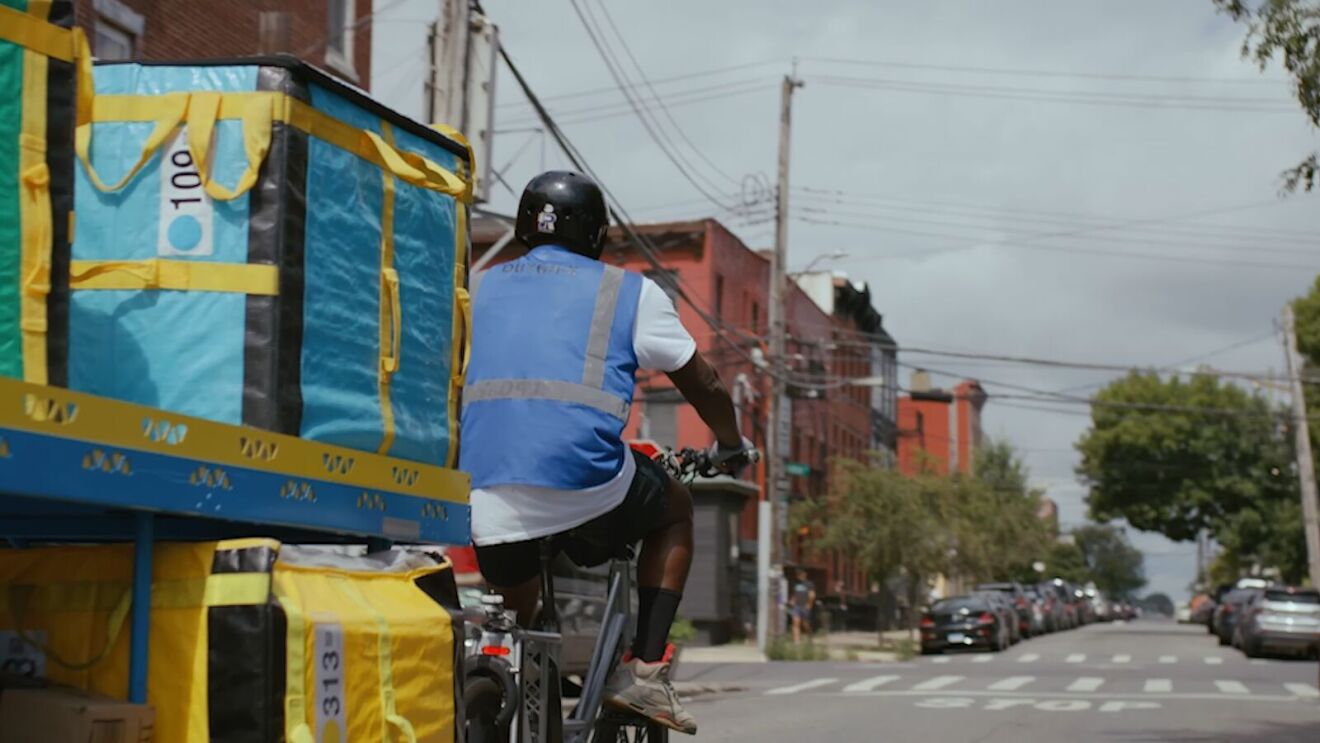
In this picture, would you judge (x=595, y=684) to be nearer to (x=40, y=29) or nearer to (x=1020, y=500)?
(x=40, y=29)

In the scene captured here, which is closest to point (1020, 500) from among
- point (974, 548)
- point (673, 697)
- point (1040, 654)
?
point (974, 548)

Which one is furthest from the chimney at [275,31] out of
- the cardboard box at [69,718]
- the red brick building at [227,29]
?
the cardboard box at [69,718]

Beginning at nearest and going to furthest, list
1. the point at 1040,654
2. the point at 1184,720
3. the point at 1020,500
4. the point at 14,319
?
the point at 14,319 → the point at 1184,720 → the point at 1040,654 → the point at 1020,500

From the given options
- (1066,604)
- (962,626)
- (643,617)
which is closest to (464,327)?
(643,617)

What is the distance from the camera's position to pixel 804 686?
756 inches

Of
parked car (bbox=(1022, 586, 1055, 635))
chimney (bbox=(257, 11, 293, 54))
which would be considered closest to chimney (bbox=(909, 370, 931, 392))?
parked car (bbox=(1022, 586, 1055, 635))

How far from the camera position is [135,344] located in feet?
11.7

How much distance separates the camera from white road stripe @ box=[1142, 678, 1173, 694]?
56.9ft

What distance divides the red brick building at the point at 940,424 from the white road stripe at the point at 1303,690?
4859cm

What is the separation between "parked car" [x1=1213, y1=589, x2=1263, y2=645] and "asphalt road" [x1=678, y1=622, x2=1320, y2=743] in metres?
10.9

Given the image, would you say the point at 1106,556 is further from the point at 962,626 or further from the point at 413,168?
the point at 413,168

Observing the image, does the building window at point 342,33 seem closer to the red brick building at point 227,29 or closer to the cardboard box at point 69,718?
the red brick building at point 227,29

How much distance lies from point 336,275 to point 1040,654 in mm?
31455

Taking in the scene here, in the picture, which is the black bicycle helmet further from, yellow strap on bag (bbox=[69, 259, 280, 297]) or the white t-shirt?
yellow strap on bag (bbox=[69, 259, 280, 297])
